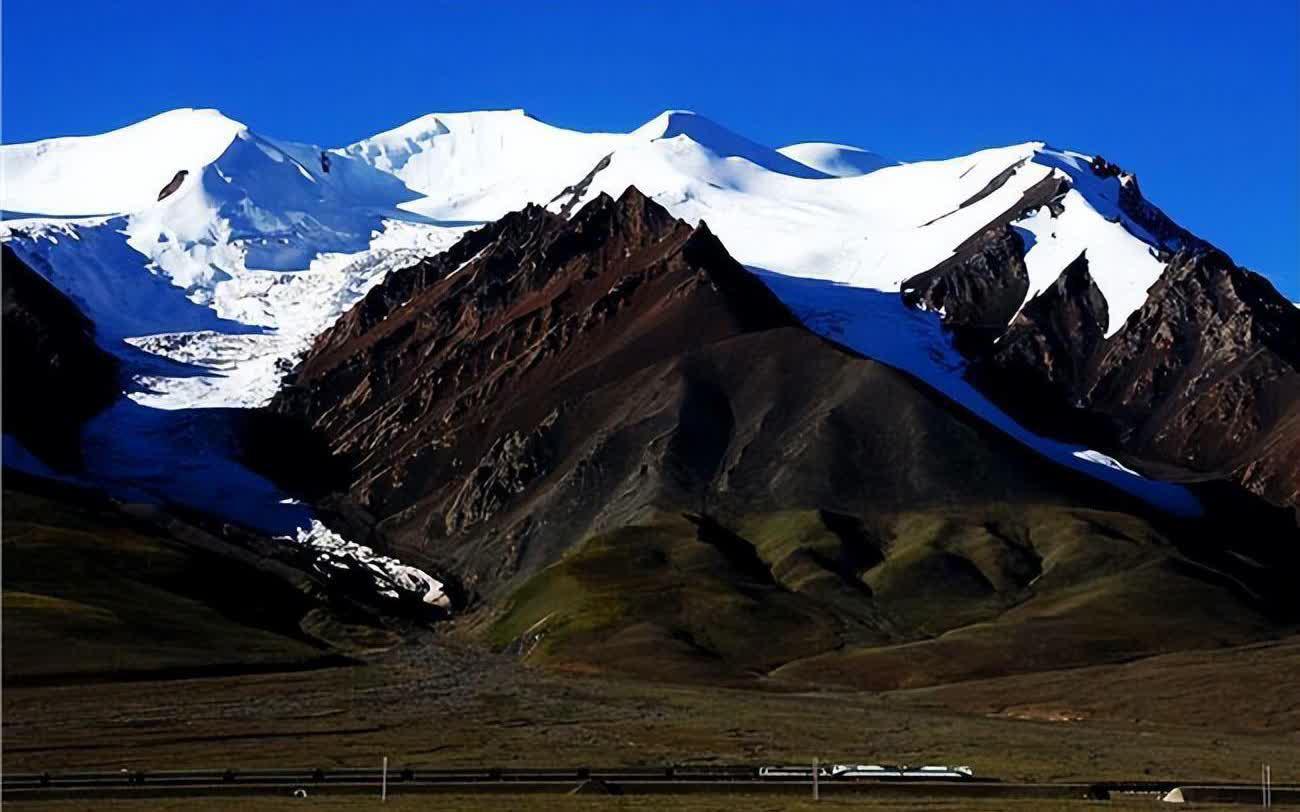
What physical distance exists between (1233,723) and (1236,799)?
245 ft

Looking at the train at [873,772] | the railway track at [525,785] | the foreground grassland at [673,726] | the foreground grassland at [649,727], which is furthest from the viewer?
the foreground grassland at [673,726]

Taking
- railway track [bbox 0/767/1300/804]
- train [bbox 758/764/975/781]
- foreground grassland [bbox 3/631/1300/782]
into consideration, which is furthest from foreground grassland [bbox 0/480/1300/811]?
railway track [bbox 0/767/1300/804]

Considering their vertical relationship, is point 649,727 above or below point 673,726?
below

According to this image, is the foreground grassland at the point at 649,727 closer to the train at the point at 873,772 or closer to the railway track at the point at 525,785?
the train at the point at 873,772

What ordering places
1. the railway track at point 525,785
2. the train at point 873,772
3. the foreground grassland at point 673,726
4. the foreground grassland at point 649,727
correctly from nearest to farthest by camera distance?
the railway track at point 525,785 → the train at point 873,772 → the foreground grassland at point 649,727 → the foreground grassland at point 673,726

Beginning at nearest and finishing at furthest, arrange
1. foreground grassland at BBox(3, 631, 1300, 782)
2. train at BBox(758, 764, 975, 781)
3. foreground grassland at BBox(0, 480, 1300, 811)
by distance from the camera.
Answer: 1. train at BBox(758, 764, 975, 781)
2. foreground grassland at BBox(0, 480, 1300, 811)
3. foreground grassland at BBox(3, 631, 1300, 782)

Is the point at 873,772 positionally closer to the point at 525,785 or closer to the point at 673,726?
the point at 525,785

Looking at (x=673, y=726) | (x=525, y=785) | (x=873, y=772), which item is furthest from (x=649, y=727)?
(x=525, y=785)

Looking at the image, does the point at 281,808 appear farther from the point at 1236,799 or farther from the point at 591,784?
the point at 1236,799

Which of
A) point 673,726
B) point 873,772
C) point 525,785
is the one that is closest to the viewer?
point 525,785

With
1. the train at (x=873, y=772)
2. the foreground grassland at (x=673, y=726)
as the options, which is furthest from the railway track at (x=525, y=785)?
the foreground grassland at (x=673, y=726)

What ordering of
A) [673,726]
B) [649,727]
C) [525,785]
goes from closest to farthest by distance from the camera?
[525,785], [649,727], [673,726]

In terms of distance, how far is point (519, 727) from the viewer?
15225 cm

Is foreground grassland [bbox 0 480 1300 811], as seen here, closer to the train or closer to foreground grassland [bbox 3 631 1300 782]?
foreground grassland [bbox 3 631 1300 782]
